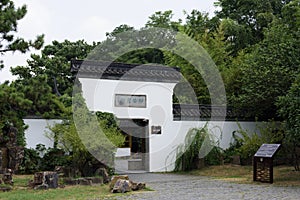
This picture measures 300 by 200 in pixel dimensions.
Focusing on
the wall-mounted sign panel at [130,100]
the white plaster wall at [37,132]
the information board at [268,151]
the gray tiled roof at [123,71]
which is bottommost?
the information board at [268,151]

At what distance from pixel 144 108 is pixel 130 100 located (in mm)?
536

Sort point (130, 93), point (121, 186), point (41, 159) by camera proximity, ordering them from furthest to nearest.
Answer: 1. point (130, 93)
2. point (41, 159)
3. point (121, 186)

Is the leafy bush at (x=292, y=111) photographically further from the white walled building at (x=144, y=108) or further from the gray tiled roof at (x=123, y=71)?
the gray tiled roof at (x=123, y=71)

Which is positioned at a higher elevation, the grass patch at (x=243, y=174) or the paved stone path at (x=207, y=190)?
the grass patch at (x=243, y=174)

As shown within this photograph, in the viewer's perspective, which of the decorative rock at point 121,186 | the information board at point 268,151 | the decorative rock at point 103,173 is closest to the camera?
the decorative rock at point 121,186

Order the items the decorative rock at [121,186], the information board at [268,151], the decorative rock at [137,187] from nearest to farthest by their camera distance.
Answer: the decorative rock at [121,186] → the decorative rock at [137,187] → the information board at [268,151]

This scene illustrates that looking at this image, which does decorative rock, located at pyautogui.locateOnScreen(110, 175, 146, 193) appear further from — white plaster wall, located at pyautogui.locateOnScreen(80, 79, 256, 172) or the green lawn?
white plaster wall, located at pyautogui.locateOnScreen(80, 79, 256, 172)

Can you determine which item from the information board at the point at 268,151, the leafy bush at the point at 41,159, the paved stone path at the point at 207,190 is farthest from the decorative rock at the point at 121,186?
the information board at the point at 268,151

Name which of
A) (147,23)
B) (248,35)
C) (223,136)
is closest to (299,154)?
(223,136)

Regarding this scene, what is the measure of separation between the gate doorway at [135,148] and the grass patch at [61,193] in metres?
3.99

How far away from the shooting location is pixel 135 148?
14602 millimetres

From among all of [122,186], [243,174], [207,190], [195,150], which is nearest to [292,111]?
[243,174]

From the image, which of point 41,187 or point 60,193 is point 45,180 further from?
point 60,193

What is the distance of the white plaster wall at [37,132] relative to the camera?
12.4 meters
